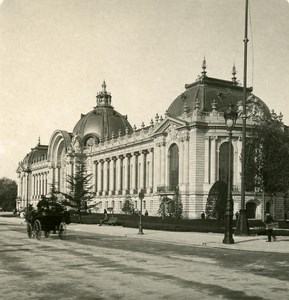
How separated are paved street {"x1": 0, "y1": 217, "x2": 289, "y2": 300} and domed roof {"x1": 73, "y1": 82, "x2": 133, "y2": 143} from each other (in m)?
75.7

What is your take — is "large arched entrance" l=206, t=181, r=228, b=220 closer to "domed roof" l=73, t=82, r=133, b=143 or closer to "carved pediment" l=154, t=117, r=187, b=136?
"carved pediment" l=154, t=117, r=187, b=136

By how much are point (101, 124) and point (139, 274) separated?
84.1 metres

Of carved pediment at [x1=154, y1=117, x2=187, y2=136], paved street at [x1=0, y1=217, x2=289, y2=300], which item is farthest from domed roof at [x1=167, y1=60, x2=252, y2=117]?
paved street at [x1=0, y1=217, x2=289, y2=300]

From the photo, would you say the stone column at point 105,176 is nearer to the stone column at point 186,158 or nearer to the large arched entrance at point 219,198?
the stone column at point 186,158

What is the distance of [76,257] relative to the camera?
1559 centimetres

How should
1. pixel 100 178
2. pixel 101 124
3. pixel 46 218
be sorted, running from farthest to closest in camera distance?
1. pixel 101 124
2. pixel 100 178
3. pixel 46 218

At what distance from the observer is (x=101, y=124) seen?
95.3 m

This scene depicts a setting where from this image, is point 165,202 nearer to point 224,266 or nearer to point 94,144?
point 94,144

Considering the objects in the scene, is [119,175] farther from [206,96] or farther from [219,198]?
[219,198]

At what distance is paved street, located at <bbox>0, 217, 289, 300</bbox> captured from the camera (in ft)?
31.4

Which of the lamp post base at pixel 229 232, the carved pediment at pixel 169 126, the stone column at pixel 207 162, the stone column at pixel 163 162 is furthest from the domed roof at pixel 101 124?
the lamp post base at pixel 229 232

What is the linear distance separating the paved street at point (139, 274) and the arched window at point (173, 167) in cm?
4406

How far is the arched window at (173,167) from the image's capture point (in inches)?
2474

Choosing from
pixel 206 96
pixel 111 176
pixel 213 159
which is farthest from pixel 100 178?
pixel 213 159
